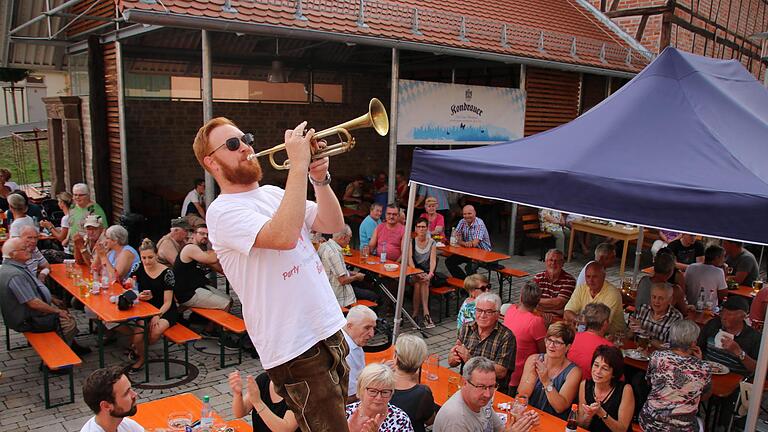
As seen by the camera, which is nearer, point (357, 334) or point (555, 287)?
point (357, 334)

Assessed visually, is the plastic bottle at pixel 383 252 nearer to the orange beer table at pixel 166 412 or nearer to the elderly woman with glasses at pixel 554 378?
the elderly woman with glasses at pixel 554 378

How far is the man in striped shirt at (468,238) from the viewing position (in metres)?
8.88

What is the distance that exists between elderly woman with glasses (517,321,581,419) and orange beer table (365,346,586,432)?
199 millimetres

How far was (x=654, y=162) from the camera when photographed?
4.30 m

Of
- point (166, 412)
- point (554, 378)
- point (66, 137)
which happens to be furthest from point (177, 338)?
point (66, 137)

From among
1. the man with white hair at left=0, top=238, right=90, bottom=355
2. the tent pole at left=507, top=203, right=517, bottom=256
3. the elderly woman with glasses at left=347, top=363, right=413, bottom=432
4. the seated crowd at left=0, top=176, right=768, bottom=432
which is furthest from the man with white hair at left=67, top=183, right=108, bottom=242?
the tent pole at left=507, top=203, right=517, bottom=256

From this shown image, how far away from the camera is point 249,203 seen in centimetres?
222

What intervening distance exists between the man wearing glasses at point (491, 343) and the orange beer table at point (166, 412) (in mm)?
1871

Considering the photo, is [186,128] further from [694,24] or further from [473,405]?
[694,24]

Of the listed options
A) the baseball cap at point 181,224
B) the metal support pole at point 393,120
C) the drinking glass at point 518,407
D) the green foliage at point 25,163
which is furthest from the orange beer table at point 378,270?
the green foliage at point 25,163

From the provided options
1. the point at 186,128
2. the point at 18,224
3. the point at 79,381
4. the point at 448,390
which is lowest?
the point at 79,381

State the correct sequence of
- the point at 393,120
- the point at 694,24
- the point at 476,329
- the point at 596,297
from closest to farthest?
the point at 476,329 < the point at 596,297 < the point at 393,120 < the point at 694,24

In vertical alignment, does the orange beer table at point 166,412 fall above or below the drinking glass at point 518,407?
below

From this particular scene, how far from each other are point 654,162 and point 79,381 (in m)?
5.66
